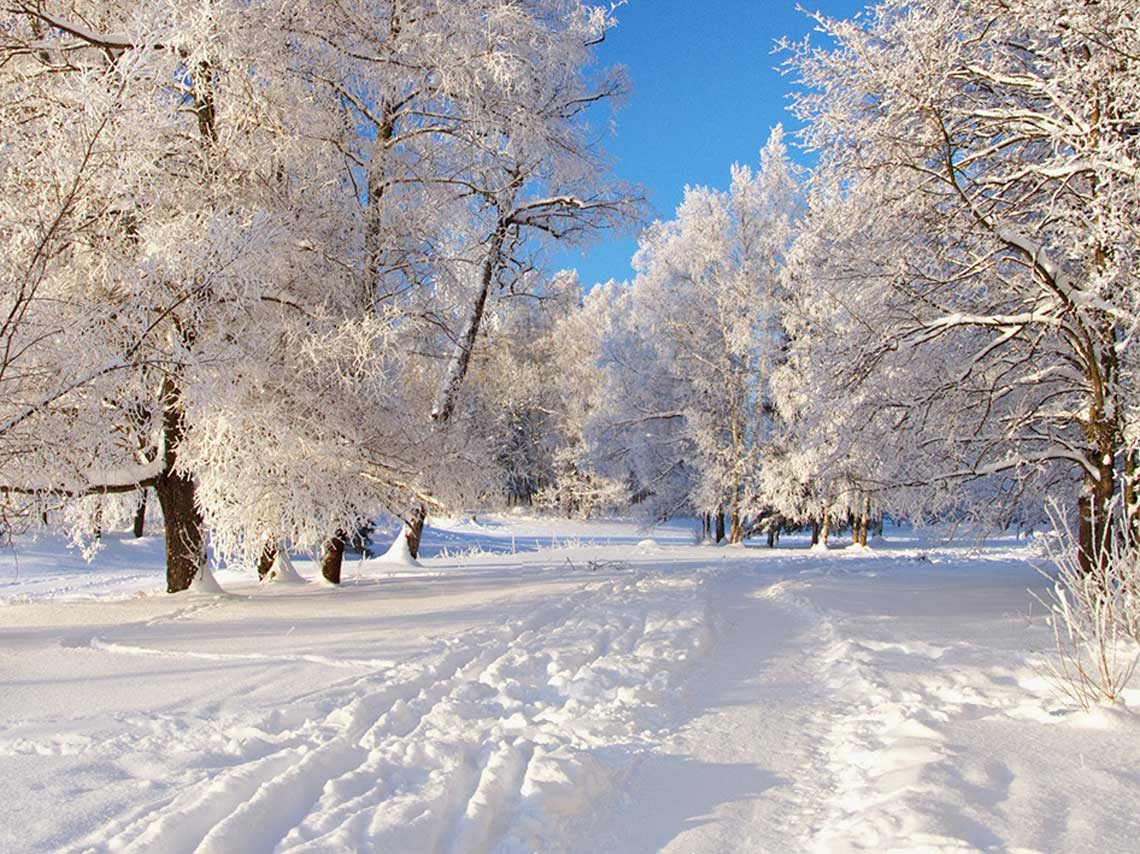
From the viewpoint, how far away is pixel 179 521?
29.8 ft

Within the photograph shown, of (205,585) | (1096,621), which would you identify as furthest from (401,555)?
(1096,621)

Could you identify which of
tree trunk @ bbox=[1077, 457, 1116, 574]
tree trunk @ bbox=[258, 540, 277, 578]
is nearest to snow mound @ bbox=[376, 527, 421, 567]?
tree trunk @ bbox=[258, 540, 277, 578]

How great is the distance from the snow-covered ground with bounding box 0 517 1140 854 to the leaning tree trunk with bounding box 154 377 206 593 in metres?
0.76

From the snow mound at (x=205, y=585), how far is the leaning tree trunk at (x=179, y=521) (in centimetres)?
5

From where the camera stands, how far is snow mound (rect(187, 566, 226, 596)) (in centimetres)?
900

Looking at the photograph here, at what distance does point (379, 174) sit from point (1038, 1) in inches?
267

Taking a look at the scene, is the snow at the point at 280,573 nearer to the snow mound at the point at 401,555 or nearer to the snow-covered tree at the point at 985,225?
the snow mound at the point at 401,555

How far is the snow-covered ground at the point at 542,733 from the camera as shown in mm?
3043

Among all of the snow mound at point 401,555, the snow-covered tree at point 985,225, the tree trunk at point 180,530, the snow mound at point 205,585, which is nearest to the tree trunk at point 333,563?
the snow mound at point 205,585

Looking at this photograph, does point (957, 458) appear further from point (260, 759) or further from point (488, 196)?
point (260, 759)

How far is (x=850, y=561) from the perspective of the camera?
18.2 metres

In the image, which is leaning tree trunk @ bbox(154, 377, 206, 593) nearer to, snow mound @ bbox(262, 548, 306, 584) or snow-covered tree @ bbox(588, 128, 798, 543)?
snow mound @ bbox(262, 548, 306, 584)

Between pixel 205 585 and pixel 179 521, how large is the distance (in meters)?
0.76

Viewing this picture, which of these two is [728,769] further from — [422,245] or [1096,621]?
[422,245]
